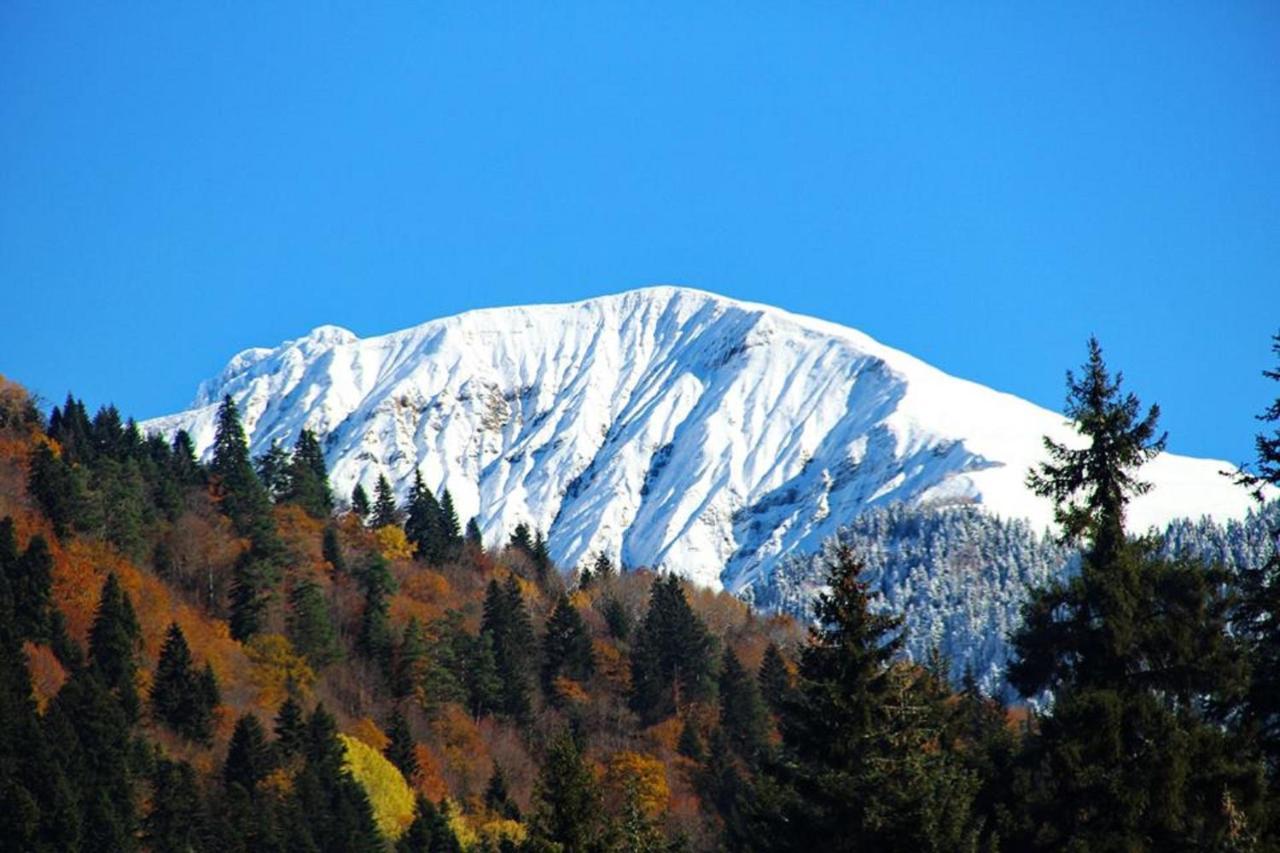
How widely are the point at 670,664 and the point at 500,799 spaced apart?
1231 inches

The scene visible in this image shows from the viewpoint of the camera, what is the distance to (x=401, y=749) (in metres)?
113

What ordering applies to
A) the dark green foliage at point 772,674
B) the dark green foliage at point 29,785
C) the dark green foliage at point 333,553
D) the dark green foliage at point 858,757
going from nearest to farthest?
the dark green foliage at point 858,757 → the dark green foliage at point 29,785 → the dark green foliage at point 772,674 → the dark green foliage at point 333,553

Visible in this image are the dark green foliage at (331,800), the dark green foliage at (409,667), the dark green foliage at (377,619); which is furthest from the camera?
the dark green foliage at (377,619)

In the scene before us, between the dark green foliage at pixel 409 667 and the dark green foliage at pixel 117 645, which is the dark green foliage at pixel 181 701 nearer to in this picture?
the dark green foliage at pixel 117 645

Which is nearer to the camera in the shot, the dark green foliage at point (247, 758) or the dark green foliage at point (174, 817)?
the dark green foliage at point (174, 817)

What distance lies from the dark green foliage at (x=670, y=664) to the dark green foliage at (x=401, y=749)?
26.4 meters

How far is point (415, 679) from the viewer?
12431cm

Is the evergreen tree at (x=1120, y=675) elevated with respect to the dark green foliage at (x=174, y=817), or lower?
lower

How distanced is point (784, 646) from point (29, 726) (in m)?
94.0

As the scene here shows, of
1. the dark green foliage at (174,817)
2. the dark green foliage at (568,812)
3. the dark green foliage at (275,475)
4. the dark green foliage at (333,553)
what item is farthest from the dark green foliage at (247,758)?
the dark green foliage at (568,812)

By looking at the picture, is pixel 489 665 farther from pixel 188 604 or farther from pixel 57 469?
pixel 57 469

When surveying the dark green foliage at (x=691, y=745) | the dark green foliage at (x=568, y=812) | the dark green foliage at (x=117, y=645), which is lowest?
the dark green foliage at (x=568, y=812)

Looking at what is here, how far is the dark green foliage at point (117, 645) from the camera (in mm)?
97812

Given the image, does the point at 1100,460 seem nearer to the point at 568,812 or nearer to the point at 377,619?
the point at 568,812
